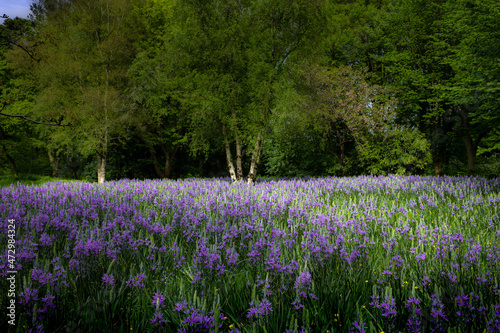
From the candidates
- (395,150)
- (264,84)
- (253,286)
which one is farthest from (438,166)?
(253,286)

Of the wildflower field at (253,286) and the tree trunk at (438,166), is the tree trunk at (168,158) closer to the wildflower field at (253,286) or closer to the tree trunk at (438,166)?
the tree trunk at (438,166)

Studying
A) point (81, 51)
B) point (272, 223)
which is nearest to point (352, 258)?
point (272, 223)

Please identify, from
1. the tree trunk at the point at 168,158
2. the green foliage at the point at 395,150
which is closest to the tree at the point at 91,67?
the tree trunk at the point at 168,158

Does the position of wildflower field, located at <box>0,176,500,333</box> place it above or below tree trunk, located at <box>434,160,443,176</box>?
below

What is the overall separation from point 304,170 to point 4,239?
1859cm

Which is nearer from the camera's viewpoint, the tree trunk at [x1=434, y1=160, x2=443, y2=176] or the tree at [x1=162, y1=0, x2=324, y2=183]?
the tree at [x1=162, y1=0, x2=324, y2=183]

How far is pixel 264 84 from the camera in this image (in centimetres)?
1252

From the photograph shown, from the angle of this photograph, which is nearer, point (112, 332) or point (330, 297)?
point (112, 332)

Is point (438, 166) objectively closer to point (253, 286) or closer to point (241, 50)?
point (241, 50)

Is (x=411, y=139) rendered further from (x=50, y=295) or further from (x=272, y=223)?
(x=50, y=295)

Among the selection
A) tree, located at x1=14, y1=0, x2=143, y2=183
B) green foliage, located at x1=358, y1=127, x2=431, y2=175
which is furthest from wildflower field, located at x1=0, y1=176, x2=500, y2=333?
green foliage, located at x1=358, y1=127, x2=431, y2=175

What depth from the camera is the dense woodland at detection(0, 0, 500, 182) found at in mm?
13000

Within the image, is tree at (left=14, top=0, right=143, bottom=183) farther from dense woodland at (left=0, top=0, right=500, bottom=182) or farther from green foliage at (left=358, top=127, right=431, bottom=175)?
green foliage at (left=358, top=127, right=431, bottom=175)

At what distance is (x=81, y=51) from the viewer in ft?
59.8
